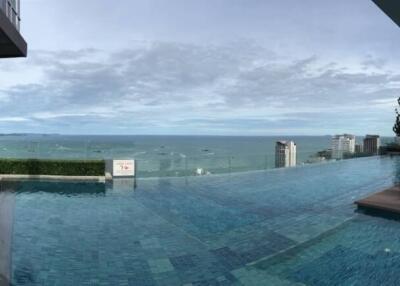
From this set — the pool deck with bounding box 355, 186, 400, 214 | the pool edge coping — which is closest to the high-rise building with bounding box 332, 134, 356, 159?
the pool deck with bounding box 355, 186, 400, 214

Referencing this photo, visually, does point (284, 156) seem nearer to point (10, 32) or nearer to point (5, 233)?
point (5, 233)

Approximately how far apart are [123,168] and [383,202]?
1127cm

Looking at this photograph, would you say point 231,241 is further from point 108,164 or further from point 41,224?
point 108,164

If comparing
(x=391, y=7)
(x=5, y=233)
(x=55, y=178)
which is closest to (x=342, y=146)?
(x=55, y=178)

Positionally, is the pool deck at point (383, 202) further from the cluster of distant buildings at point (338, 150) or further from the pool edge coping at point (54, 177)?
the pool edge coping at point (54, 177)

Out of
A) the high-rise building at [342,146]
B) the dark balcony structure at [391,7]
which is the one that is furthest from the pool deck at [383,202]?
the high-rise building at [342,146]

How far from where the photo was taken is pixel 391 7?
5430 mm

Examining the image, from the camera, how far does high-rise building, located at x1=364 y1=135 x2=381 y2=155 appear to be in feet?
97.5

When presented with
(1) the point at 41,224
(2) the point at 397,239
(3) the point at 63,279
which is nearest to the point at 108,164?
(1) the point at 41,224

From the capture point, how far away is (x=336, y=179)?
1747 centimetres

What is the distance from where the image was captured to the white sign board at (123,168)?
17.2 m

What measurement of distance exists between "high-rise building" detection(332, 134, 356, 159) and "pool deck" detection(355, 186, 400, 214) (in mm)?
13942

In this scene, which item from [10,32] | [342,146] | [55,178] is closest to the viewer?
[10,32]

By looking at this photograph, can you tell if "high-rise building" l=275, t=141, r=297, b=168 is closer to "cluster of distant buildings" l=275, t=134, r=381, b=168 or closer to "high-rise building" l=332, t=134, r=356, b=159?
"cluster of distant buildings" l=275, t=134, r=381, b=168
